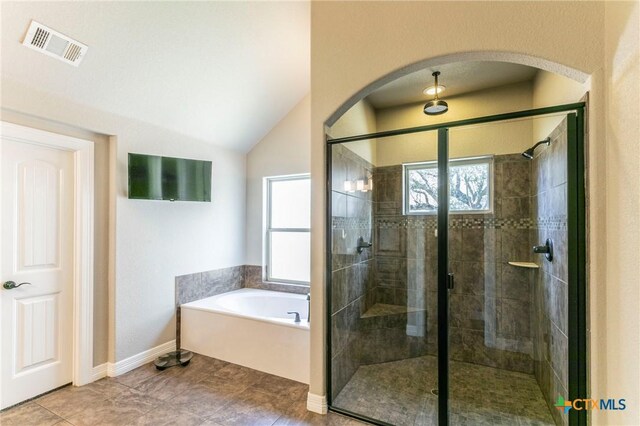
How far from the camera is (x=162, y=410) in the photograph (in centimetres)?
214

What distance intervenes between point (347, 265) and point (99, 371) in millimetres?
2416

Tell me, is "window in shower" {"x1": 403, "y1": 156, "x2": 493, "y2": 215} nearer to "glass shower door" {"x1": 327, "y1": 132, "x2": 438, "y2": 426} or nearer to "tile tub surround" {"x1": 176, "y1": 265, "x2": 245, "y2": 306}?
"glass shower door" {"x1": 327, "y1": 132, "x2": 438, "y2": 426}

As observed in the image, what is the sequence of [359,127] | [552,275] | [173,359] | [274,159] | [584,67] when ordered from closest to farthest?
1. [584,67]
2. [552,275]
3. [173,359]
4. [359,127]
5. [274,159]

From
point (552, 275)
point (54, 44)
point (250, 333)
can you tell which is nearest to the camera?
point (54, 44)

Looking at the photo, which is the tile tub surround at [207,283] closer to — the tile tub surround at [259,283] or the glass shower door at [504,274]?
the tile tub surround at [259,283]

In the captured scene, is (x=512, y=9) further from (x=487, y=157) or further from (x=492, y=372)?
(x=492, y=372)

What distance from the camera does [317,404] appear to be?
2.14 meters

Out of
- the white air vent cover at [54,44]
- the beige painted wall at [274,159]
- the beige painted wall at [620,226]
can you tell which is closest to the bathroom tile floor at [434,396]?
the beige painted wall at [620,226]

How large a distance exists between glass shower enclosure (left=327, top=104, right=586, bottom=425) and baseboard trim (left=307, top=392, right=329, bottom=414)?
7 centimetres

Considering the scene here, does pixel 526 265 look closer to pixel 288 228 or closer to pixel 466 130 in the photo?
pixel 466 130

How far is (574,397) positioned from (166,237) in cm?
348

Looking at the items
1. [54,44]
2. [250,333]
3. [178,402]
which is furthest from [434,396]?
[54,44]

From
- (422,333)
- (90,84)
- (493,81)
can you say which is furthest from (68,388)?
(493,81)

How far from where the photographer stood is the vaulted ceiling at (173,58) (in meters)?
1.96
